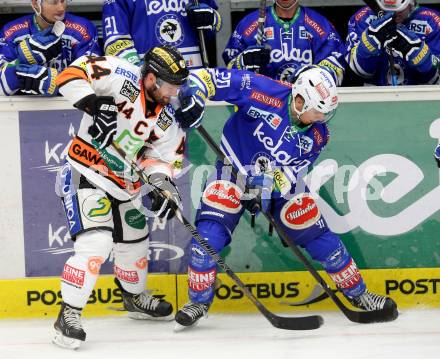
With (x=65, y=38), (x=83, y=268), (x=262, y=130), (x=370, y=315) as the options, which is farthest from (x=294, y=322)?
(x=65, y=38)

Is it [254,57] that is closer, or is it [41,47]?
[41,47]

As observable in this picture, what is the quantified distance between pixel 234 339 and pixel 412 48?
1767 mm

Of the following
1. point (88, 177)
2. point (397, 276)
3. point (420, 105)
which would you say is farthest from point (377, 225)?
point (88, 177)

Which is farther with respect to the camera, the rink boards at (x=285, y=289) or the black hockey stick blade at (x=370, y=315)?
the rink boards at (x=285, y=289)

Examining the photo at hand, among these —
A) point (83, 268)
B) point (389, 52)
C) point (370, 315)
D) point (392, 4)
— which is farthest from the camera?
point (389, 52)

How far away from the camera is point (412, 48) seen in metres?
5.42

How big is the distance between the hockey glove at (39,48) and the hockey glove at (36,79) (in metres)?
0.05

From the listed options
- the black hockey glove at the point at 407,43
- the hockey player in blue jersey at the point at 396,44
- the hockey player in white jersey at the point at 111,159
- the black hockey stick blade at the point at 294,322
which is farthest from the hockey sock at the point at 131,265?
the black hockey glove at the point at 407,43

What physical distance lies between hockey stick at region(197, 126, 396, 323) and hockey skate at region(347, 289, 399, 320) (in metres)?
0.02

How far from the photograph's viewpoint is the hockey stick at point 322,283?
4965 millimetres

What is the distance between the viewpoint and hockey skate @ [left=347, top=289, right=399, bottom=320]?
5.09 meters

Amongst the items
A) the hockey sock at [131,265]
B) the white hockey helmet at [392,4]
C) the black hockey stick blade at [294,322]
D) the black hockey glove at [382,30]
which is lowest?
the black hockey stick blade at [294,322]

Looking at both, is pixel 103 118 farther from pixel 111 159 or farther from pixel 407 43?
pixel 407 43

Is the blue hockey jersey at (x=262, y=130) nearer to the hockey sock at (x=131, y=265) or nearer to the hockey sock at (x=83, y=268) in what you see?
the hockey sock at (x=131, y=265)
